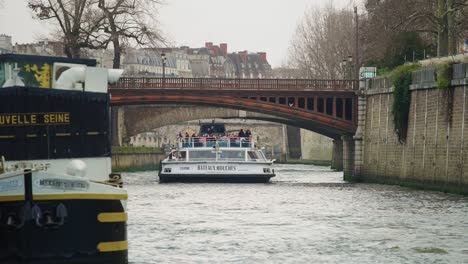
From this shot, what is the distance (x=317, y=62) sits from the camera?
10619 centimetres

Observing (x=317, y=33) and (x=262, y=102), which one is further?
(x=317, y=33)

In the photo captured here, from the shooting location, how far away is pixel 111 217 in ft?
72.8

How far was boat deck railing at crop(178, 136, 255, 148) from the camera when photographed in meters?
65.5

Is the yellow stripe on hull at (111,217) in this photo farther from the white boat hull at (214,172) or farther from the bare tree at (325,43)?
the bare tree at (325,43)

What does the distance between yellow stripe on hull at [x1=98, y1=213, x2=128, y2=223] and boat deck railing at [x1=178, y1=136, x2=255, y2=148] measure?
42443mm

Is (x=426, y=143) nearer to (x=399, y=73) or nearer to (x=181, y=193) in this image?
(x=399, y=73)

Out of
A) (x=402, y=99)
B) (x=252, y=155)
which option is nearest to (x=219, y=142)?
(x=252, y=155)

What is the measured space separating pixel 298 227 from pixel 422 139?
1933 cm

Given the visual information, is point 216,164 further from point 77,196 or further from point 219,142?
point 77,196

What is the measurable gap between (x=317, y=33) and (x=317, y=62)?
3553 millimetres

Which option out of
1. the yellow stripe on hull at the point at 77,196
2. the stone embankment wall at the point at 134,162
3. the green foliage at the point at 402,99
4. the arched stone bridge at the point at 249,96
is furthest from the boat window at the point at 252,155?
the yellow stripe on hull at the point at 77,196

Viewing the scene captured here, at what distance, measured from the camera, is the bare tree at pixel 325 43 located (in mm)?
103062

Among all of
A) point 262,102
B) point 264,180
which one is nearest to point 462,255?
point 264,180

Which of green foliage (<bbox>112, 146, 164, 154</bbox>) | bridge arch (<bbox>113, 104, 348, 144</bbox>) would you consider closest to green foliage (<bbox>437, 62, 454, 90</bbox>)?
green foliage (<bbox>112, 146, 164, 154</bbox>)
